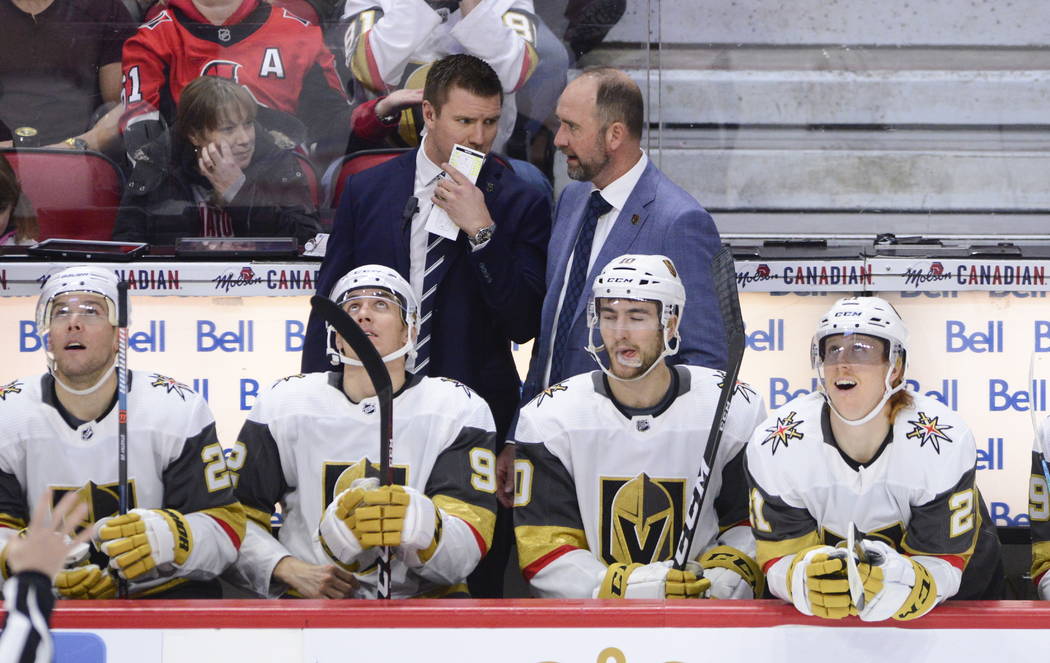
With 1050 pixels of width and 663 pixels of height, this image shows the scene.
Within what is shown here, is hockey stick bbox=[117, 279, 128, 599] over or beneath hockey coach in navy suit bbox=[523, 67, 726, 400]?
beneath

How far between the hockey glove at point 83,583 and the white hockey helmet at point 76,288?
1.81 feet

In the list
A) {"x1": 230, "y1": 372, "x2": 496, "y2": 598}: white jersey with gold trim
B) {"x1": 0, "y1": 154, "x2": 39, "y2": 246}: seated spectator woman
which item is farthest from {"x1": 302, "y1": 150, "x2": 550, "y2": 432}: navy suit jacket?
{"x1": 0, "y1": 154, "x2": 39, "y2": 246}: seated spectator woman

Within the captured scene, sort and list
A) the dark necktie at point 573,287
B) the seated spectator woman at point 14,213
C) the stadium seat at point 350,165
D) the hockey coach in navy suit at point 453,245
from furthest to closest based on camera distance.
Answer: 1. the stadium seat at point 350,165
2. the seated spectator woman at point 14,213
3. the hockey coach in navy suit at point 453,245
4. the dark necktie at point 573,287

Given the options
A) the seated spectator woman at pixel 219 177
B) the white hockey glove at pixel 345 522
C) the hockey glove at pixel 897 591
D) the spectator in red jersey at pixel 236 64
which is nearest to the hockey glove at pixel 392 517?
the white hockey glove at pixel 345 522

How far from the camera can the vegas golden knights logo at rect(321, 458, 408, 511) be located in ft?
9.75

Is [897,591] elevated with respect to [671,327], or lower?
lower

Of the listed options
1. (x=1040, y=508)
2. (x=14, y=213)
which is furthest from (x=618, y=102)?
(x=14, y=213)

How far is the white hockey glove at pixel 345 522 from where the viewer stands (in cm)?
266

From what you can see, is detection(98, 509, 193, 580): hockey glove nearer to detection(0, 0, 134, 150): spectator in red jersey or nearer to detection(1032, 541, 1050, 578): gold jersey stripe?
detection(1032, 541, 1050, 578): gold jersey stripe

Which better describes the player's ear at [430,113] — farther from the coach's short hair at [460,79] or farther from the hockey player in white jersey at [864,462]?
the hockey player in white jersey at [864,462]

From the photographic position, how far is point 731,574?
2.74 metres

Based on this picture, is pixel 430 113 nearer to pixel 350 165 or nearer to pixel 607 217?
pixel 607 217

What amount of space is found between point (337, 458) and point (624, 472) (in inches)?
26.1

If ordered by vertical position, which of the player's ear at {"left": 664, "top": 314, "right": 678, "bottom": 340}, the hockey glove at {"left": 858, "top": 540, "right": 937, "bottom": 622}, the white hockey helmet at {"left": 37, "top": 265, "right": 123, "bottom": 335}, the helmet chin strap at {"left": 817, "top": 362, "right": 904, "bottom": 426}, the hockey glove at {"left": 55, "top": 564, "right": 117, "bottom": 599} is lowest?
the hockey glove at {"left": 55, "top": 564, "right": 117, "bottom": 599}
